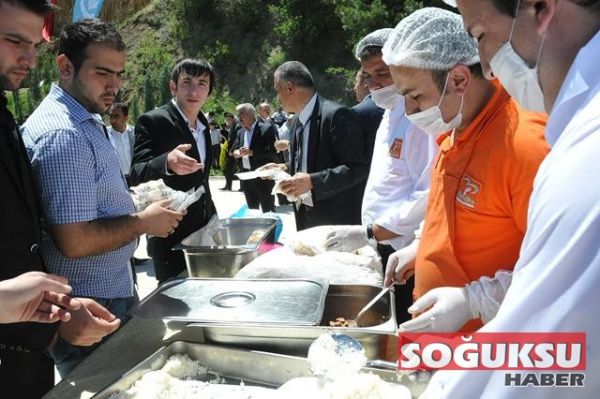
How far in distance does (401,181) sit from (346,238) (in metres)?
0.34

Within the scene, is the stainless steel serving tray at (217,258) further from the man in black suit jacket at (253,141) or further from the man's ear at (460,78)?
the man in black suit jacket at (253,141)

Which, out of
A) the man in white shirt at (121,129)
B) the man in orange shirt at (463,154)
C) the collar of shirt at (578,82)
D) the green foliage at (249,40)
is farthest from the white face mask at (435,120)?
the green foliage at (249,40)

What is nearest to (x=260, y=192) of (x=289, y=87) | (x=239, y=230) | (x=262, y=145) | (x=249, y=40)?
(x=262, y=145)

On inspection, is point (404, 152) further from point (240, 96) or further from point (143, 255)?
point (240, 96)

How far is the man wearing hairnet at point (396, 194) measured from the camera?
1820 millimetres

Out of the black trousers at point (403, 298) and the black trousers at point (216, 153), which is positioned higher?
the black trousers at point (403, 298)

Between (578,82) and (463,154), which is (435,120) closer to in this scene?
(463,154)

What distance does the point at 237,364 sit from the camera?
45.3 inches

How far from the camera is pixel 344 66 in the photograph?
806 inches

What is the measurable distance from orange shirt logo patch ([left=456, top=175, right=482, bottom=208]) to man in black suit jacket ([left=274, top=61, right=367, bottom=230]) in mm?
1271

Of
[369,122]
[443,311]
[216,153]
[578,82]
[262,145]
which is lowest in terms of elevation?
→ [216,153]

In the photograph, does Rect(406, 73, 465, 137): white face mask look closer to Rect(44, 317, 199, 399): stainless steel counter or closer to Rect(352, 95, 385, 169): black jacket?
Rect(44, 317, 199, 399): stainless steel counter

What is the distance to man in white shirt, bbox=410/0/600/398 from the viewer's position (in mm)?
408

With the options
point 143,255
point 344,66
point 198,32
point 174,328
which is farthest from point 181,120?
point 198,32
